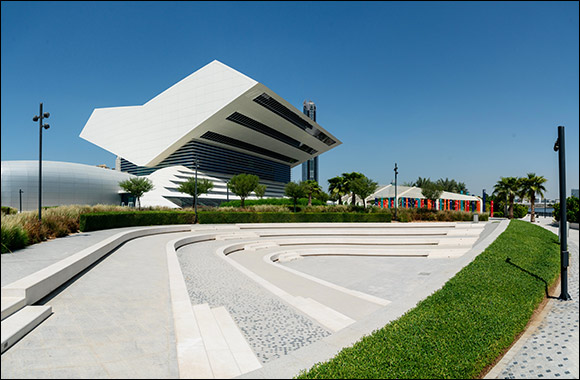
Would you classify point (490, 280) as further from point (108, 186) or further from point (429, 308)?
point (108, 186)

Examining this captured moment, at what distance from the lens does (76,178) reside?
39.7m

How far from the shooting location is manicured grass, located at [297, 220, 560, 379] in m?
3.68

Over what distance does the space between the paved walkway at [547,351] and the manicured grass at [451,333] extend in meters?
0.20

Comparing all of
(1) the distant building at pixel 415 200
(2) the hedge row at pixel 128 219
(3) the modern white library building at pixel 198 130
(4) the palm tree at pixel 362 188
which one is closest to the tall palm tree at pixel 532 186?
(1) the distant building at pixel 415 200

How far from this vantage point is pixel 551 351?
5332 mm

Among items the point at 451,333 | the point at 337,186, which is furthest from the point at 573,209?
the point at 451,333

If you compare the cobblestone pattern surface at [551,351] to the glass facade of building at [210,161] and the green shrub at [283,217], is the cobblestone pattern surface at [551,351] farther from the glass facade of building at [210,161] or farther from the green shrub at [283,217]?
the glass facade of building at [210,161]

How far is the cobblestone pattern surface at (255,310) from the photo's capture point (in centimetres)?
467

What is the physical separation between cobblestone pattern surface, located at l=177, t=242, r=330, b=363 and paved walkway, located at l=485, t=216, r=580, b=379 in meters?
2.73

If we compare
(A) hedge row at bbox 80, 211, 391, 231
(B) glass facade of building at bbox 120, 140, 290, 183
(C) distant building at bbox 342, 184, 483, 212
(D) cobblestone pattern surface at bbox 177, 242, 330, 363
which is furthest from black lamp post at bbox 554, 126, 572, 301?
(B) glass facade of building at bbox 120, 140, 290, 183

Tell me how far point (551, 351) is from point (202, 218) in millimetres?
21056

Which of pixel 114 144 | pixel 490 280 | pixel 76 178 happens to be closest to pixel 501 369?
pixel 490 280

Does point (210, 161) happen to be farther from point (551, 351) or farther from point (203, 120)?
point (551, 351)

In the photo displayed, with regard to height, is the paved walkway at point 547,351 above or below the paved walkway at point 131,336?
below
